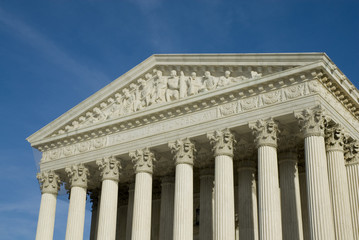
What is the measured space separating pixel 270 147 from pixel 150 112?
33.3 ft

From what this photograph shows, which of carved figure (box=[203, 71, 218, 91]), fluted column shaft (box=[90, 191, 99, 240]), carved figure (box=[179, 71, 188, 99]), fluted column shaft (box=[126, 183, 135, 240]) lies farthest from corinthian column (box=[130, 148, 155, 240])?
fluted column shaft (box=[90, 191, 99, 240])

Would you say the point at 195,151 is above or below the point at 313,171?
above

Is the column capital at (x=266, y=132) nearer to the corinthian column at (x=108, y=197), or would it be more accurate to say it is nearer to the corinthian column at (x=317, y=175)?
the corinthian column at (x=317, y=175)

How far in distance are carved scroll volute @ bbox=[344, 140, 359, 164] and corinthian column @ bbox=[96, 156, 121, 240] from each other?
16646 millimetres

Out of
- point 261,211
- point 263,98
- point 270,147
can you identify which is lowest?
point 261,211

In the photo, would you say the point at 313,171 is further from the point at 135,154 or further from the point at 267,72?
the point at 135,154

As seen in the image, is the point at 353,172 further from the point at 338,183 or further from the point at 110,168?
the point at 110,168

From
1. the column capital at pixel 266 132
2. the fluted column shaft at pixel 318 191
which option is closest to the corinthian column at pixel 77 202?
the column capital at pixel 266 132

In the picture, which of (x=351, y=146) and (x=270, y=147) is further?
(x=351, y=146)

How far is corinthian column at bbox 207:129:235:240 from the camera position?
36.0 meters

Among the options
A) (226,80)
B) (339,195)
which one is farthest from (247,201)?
(226,80)

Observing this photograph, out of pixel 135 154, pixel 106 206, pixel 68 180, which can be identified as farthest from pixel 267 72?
pixel 68 180

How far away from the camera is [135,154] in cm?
4225

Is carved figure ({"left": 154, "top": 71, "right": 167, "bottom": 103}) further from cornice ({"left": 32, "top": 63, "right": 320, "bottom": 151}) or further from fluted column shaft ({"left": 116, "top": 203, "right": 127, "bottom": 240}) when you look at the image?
fluted column shaft ({"left": 116, "top": 203, "right": 127, "bottom": 240})
